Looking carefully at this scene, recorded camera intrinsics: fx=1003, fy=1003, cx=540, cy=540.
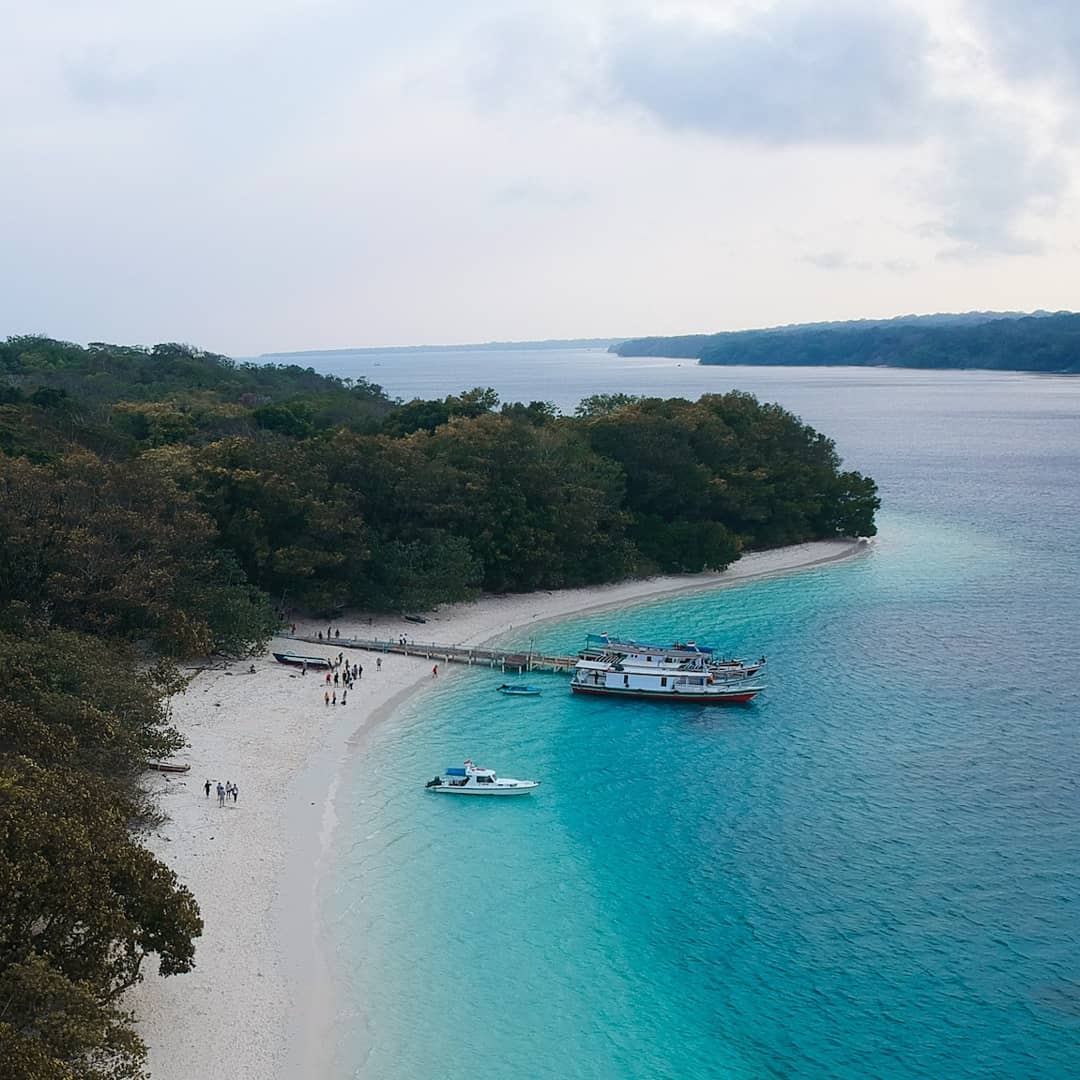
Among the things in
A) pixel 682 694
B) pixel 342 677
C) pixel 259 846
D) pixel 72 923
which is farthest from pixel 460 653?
pixel 72 923

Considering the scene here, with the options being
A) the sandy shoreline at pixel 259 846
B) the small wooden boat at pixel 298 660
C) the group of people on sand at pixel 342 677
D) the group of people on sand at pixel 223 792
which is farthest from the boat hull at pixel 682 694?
the group of people on sand at pixel 223 792

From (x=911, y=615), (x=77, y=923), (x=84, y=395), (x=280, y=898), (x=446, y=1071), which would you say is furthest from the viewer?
(x=84, y=395)

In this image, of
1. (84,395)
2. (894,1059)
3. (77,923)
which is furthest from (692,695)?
(84,395)

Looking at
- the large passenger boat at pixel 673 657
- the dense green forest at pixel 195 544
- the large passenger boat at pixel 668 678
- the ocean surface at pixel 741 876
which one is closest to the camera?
the dense green forest at pixel 195 544

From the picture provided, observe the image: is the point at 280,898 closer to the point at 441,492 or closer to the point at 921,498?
the point at 441,492

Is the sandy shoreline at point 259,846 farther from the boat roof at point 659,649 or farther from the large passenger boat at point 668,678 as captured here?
the boat roof at point 659,649

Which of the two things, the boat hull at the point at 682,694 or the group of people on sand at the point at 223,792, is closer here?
the group of people on sand at the point at 223,792

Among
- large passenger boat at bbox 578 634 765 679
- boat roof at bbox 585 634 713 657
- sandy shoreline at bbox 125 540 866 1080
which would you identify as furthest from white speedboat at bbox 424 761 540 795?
boat roof at bbox 585 634 713 657
